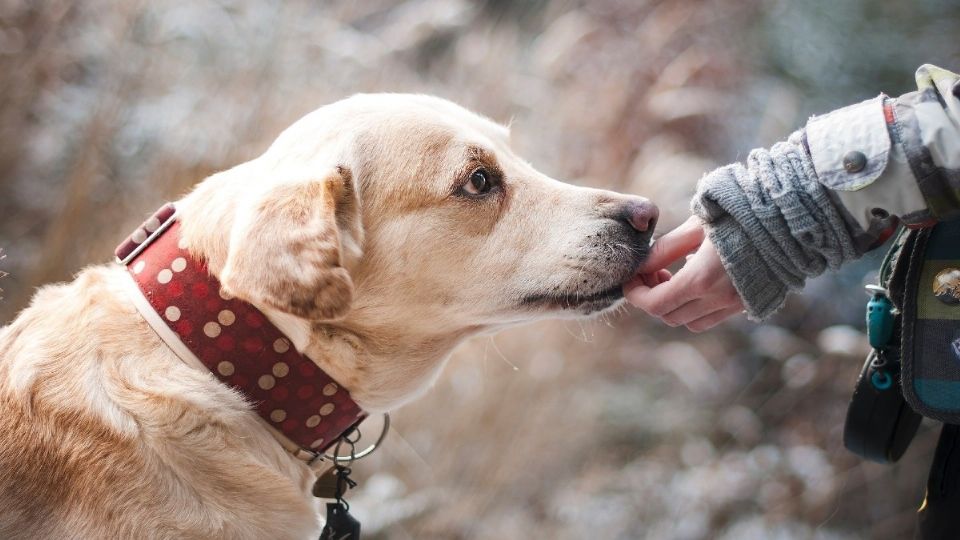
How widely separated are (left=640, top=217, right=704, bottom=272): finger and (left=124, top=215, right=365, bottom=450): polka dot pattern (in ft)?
2.83

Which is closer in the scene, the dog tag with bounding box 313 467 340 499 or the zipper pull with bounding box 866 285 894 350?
the zipper pull with bounding box 866 285 894 350

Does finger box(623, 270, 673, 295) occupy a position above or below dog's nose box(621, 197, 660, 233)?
below

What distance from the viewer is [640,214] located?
2053mm

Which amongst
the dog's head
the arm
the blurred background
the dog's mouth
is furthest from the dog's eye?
the blurred background

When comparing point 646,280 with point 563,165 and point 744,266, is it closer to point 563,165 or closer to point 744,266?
point 744,266

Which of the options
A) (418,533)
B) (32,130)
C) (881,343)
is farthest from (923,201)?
(32,130)

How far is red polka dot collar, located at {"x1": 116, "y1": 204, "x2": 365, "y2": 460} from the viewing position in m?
1.75

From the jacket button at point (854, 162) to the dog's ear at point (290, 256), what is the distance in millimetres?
1058

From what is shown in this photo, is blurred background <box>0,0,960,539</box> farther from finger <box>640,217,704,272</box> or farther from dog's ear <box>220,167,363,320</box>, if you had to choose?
dog's ear <box>220,167,363,320</box>

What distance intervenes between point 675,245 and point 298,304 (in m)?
0.99

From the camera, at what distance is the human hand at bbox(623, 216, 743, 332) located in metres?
1.88

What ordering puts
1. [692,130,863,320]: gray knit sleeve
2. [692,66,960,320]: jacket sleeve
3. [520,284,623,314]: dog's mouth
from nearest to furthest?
[692,66,960,320]: jacket sleeve
[692,130,863,320]: gray knit sleeve
[520,284,623,314]: dog's mouth

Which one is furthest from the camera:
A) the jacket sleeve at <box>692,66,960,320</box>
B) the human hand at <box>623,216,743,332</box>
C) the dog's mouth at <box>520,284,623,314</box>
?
the dog's mouth at <box>520,284,623,314</box>

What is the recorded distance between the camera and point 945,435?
1.85 meters
